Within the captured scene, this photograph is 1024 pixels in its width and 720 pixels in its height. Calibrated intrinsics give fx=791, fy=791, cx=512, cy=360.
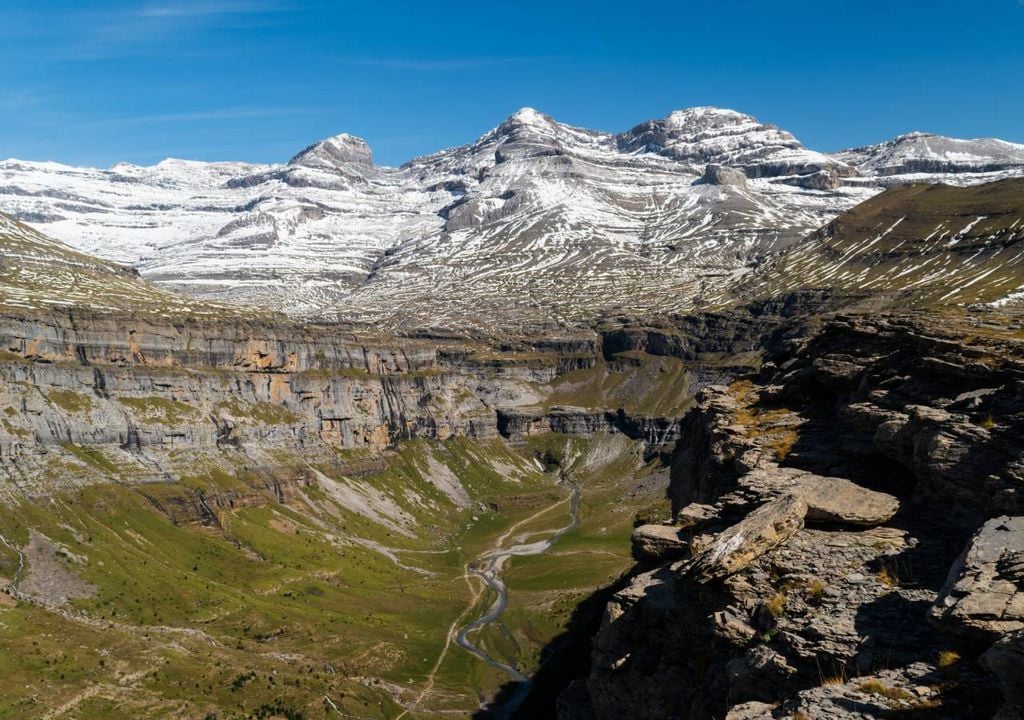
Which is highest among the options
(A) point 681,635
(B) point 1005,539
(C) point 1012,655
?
(B) point 1005,539

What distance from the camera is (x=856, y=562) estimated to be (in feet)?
116

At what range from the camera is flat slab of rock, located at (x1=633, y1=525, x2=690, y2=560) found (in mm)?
48562

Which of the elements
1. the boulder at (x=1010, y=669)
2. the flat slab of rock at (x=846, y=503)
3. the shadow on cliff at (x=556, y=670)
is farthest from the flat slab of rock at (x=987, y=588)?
the shadow on cliff at (x=556, y=670)

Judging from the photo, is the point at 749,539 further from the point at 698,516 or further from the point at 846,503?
the point at 698,516

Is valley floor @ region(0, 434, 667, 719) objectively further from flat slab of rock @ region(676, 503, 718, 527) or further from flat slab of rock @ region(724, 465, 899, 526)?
flat slab of rock @ region(724, 465, 899, 526)

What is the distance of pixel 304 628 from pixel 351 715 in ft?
127

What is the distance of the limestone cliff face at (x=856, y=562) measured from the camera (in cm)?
2662

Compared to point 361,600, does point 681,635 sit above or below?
above

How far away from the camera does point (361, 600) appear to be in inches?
7008

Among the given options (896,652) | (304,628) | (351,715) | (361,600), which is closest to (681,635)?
(896,652)

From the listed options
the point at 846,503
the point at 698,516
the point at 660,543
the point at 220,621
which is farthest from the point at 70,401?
the point at 846,503

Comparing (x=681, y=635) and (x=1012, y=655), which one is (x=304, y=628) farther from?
(x=1012, y=655)

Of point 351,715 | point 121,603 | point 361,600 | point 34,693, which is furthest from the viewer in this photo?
point 361,600

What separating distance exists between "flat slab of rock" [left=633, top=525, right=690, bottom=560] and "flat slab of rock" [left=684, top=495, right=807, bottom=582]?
9.32m
